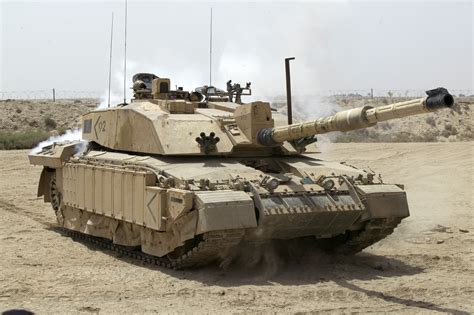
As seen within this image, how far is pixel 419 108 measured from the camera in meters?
9.11

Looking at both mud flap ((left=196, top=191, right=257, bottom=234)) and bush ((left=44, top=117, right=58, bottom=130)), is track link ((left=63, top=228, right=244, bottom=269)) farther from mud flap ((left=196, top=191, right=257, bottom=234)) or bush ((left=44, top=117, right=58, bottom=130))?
bush ((left=44, top=117, right=58, bottom=130))

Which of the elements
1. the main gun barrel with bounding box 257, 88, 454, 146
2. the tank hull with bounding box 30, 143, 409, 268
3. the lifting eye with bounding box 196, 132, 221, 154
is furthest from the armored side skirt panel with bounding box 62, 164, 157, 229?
the main gun barrel with bounding box 257, 88, 454, 146

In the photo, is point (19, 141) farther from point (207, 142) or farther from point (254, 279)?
point (254, 279)

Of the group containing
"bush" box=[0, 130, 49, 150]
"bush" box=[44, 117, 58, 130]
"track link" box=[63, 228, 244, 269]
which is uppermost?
"bush" box=[44, 117, 58, 130]

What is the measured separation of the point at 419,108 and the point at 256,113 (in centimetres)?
406

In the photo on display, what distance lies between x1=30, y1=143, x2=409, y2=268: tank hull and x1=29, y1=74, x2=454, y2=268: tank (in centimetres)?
2

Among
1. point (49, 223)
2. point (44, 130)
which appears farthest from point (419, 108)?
point (44, 130)

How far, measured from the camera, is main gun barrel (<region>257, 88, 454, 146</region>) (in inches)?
350

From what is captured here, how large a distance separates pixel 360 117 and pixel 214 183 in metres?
2.49

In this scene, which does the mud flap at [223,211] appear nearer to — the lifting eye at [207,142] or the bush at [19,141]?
the lifting eye at [207,142]

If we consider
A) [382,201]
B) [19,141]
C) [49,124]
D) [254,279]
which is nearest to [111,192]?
[254,279]

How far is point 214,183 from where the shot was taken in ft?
36.2

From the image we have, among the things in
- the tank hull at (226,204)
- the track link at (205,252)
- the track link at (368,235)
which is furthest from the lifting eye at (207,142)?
the track link at (368,235)

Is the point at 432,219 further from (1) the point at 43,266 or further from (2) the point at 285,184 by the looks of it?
(1) the point at 43,266
